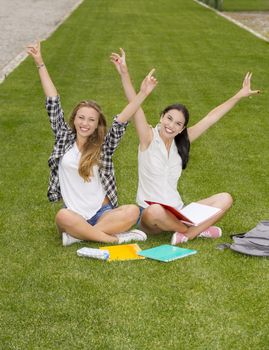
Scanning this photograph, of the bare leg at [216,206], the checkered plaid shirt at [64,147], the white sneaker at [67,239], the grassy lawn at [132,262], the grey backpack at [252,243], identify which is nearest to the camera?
the grassy lawn at [132,262]

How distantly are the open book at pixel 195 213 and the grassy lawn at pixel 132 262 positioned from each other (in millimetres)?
229

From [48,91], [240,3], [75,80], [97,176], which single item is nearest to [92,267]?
[97,176]

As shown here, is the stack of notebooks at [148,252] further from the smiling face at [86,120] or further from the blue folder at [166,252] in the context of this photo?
the smiling face at [86,120]

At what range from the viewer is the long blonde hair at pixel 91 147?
7.06 meters

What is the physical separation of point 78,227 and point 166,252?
787 mm

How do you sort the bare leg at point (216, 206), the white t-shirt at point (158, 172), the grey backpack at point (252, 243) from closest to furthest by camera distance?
the grey backpack at point (252, 243)
the bare leg at point (216, 206)
the white t-shirt at point (158, 172)

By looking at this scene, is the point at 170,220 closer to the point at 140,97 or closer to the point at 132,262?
the point at 132,262

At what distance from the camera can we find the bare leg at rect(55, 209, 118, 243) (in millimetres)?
6949

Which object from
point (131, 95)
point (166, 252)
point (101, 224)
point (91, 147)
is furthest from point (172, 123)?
point (166, 252)

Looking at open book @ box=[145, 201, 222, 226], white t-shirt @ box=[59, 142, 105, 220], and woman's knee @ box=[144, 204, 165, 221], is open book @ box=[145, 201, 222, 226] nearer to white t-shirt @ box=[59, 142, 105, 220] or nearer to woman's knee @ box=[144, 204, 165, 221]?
woman's knee @ box=[144, 204, 165, 221]

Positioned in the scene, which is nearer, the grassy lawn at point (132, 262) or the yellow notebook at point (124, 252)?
the grassy lawn at point (132, 262)

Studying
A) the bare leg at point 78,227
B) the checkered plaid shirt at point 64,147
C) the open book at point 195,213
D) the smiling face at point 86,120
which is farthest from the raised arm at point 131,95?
the bare leg at point 78,227

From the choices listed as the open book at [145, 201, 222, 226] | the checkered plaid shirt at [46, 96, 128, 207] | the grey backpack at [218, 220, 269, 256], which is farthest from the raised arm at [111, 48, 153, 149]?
the grey backpack at [218, 220, 269, 256]

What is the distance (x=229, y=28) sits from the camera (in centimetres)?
3089
